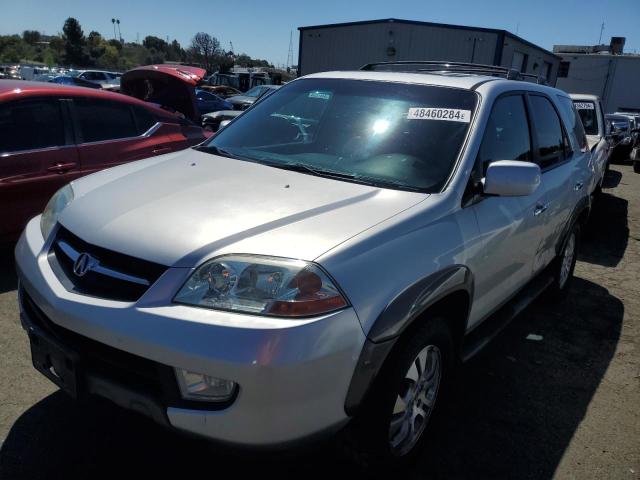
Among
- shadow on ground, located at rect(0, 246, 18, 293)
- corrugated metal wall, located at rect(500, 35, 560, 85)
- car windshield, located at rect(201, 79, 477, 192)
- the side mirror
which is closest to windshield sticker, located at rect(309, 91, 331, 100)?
car windshield, located at rect(201, 79, 477, 192)

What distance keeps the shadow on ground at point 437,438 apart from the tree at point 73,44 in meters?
80.6

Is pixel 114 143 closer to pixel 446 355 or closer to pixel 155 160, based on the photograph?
pixel 155 160

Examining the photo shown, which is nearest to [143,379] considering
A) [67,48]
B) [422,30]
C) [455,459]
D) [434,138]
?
[455,459]

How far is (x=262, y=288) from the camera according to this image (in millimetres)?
1866

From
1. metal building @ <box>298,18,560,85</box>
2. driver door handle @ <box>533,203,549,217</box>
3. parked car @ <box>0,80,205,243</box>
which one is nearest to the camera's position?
driver door handle @ <box>533,203,549,217</box>

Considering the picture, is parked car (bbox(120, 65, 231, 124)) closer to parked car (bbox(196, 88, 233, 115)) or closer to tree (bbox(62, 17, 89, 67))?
parked car (bbox(196, 88, 233, 115))

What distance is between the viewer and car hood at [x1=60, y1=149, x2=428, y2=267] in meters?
1.95

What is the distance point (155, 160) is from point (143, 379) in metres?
1.60

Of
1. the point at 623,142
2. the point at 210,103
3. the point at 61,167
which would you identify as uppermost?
the point at 61,167

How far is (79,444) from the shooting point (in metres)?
2.49

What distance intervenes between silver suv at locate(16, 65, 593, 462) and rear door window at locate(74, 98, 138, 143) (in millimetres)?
2127

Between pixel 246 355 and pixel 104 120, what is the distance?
13.3 feet

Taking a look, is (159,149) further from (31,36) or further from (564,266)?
(31,36)

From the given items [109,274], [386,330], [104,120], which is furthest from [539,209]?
[104,120]
